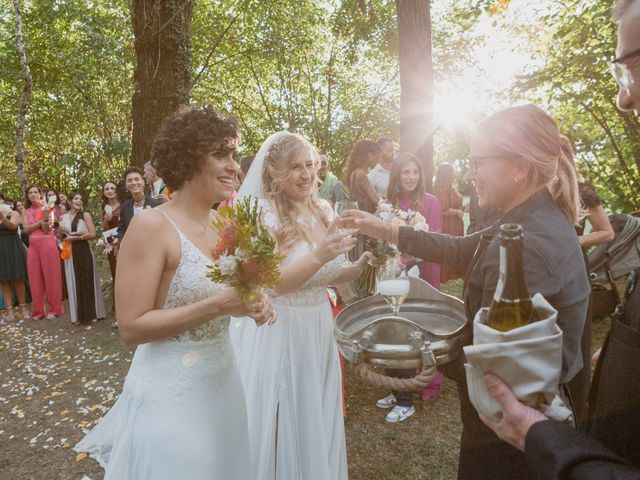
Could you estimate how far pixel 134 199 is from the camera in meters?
7.11

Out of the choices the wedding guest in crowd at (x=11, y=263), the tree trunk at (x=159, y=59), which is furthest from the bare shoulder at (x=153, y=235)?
the wedding guest in crowd at (x=11, y=263)

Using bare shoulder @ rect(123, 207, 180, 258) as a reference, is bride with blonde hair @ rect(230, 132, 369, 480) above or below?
below

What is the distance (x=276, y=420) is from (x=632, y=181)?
9467 mm

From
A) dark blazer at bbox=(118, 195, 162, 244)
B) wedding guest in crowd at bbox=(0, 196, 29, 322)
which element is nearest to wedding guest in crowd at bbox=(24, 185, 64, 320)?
wedding guest in crowd at bbox=(0, 196, 29, 322)

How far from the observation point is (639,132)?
813 cm

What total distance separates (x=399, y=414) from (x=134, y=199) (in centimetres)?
537

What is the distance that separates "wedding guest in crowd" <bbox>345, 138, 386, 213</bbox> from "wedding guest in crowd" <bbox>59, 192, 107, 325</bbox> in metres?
5.42

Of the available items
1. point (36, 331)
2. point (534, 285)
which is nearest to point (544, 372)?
point (534, 285)

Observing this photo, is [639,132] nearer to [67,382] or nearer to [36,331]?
[67,382]

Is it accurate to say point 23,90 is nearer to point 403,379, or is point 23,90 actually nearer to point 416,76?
point 416,76

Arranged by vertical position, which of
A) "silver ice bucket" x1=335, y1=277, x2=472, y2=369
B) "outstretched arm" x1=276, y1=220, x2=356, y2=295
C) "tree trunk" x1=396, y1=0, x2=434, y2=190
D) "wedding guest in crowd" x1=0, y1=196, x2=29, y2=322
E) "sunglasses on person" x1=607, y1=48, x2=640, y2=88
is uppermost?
"tree trunk" x1=396, y1=0, x2=434, y2=190

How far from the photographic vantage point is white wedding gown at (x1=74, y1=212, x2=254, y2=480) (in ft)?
6.48

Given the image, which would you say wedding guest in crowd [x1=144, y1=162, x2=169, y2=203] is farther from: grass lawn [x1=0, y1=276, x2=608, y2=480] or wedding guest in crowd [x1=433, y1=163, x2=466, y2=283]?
wedding guest in crowd [x1=433, y1=163, x2=466, y2=283]

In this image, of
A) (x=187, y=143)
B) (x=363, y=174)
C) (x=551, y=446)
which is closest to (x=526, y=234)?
(x=551, y=446)
